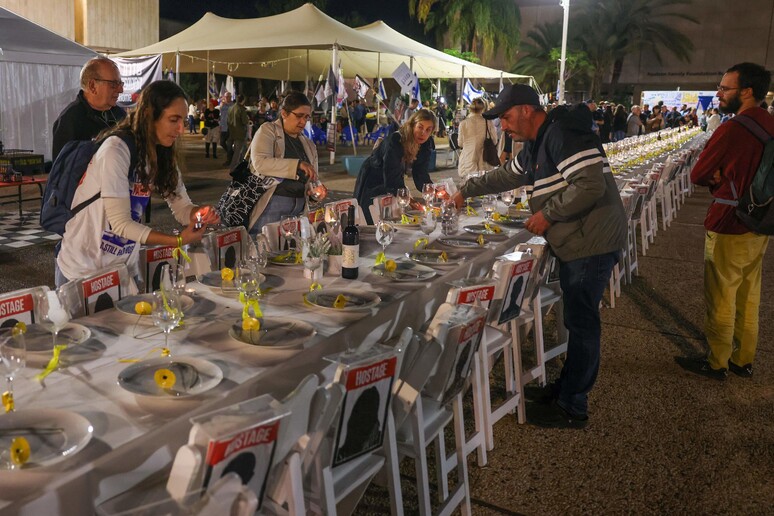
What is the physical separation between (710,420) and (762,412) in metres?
0.37

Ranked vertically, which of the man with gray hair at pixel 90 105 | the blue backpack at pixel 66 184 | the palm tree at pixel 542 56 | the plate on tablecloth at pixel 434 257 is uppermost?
the palm tree at pixel 542 56

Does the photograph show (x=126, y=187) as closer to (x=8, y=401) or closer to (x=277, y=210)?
(x=8, y=401)

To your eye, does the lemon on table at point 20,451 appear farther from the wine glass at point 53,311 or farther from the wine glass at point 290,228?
the wine glass at point 290,228

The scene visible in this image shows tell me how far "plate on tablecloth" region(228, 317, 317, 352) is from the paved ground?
0.91 metres

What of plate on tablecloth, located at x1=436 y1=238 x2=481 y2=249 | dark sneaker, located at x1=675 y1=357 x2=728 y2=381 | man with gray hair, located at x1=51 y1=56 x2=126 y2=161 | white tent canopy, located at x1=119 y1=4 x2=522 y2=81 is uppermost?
white tent canopy, located at x1=119 y1=4 x2=522 y2=81

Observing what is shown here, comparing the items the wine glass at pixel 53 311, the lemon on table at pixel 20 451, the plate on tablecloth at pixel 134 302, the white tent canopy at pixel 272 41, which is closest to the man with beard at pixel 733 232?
the plate on tablecloth at pixel 134 302

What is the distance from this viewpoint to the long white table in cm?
154

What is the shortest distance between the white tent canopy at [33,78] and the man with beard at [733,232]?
11638mm

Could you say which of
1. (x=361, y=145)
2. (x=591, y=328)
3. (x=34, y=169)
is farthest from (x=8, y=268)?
(x=361, y=145)

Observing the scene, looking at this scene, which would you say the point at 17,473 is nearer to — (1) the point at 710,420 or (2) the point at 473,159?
(1) the point at 710,420

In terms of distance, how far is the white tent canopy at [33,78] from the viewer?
39.0 ft

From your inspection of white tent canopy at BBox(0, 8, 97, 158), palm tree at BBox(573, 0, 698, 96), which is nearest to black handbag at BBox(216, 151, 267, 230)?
white tent canopy at BBox(0, 8, 97, 158)

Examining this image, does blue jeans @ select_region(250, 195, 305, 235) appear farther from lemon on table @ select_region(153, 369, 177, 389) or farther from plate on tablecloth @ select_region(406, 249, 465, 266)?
lemon on table @ select_region(153, 369, 177, 389)

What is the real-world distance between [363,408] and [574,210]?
181 cm
